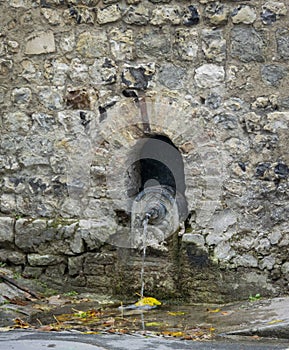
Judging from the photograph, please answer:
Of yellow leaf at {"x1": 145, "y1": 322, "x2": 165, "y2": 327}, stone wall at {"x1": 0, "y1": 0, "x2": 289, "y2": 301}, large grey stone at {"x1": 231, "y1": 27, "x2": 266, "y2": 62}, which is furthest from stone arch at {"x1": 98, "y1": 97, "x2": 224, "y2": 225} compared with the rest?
yellow leaf at {"x1": 145, "y1": 322, "x2": 165, "y2": 327}

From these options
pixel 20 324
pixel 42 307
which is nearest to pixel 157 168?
pixel 42 307

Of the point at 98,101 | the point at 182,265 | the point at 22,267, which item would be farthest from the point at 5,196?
the point at 182,265

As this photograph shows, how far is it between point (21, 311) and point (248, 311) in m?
1.57

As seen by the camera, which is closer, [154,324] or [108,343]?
[108,343]

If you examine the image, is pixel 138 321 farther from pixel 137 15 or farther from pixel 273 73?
pixel 137 15

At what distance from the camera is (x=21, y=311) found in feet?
17.4

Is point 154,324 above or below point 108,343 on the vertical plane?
above

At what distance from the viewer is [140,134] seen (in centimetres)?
597

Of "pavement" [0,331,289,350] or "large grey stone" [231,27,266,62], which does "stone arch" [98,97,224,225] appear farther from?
"pavement" [0,331,289,350]

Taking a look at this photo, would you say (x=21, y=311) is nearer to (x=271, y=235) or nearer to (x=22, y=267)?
(x=22, y=267)

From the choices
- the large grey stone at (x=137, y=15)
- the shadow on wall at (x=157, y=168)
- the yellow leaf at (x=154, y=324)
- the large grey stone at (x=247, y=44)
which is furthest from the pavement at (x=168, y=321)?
the large grey stone at (x=137, y=15)

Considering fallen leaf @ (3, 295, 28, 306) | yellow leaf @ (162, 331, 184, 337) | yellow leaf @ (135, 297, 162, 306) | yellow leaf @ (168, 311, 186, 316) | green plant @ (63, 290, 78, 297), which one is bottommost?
yellow leaf @ (162, 331, 184, 337)

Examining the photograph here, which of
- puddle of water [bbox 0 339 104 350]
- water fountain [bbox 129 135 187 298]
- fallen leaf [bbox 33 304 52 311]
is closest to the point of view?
puddle of water [bbox 0 339 104 350]

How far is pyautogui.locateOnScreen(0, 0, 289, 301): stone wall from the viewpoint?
5.70m
